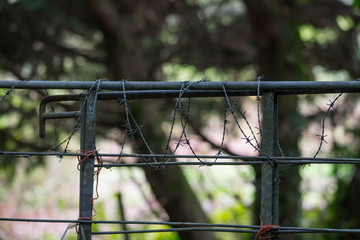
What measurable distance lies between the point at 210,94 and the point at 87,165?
0.71 meters

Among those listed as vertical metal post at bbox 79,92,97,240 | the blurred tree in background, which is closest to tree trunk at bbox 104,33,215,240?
the blurred tree in background

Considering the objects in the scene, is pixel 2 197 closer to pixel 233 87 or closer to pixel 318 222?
pixel 318 222

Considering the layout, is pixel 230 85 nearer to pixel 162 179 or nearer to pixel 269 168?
pixel 269 168

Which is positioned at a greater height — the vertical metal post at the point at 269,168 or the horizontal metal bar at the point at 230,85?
the horizontal metal bar at the point at 230,85

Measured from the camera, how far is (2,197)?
11.3 meters

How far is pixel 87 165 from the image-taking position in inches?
88.5

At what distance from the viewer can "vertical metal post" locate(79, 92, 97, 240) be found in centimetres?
223

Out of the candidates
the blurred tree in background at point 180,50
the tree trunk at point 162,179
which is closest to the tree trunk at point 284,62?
the blurred tree in background at point 180,50

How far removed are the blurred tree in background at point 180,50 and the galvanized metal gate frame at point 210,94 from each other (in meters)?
3.45

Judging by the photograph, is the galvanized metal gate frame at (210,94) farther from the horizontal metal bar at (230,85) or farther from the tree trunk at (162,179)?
the tree trunk at (162,179)

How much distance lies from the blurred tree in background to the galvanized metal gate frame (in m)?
3.45

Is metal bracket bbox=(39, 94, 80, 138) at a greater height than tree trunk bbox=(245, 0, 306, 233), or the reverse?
tree trunk bbox=(245, 0, 306, 233)

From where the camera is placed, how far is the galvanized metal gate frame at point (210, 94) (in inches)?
82.0

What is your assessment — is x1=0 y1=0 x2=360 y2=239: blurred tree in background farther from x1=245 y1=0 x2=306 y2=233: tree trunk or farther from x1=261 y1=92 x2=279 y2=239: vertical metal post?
x1=261 y1=92 x2=279 y2=239: vertical metal post
